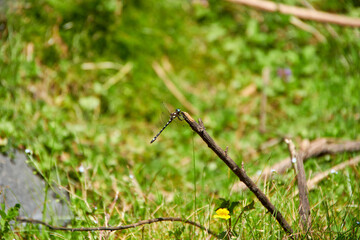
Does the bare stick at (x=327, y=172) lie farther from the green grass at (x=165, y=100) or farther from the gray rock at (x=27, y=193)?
the gray rock at (x=27, y=193)

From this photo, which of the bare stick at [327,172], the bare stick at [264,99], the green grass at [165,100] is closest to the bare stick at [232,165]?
the green grass at [165,100]

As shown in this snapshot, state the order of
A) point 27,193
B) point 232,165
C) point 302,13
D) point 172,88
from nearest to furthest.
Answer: point 232,165, point 27,193, point 172,88, point 302,13

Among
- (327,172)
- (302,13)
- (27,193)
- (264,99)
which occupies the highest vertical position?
(302,13)

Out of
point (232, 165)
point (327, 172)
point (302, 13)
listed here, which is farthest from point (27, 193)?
point (302, 13)

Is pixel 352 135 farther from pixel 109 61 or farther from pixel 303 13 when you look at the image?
pixel 109 61

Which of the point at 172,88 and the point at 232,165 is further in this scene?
the point at 172,88

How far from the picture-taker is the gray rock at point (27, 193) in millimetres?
2324

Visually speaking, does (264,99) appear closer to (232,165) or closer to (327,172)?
(327,172)

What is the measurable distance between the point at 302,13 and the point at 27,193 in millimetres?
3527

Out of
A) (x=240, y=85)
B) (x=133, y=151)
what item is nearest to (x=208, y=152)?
(x=133, y=151)

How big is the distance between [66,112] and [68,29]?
87cm

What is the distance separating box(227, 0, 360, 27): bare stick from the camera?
428 cm

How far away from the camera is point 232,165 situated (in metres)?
1.76

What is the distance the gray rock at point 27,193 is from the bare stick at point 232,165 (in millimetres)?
1067
